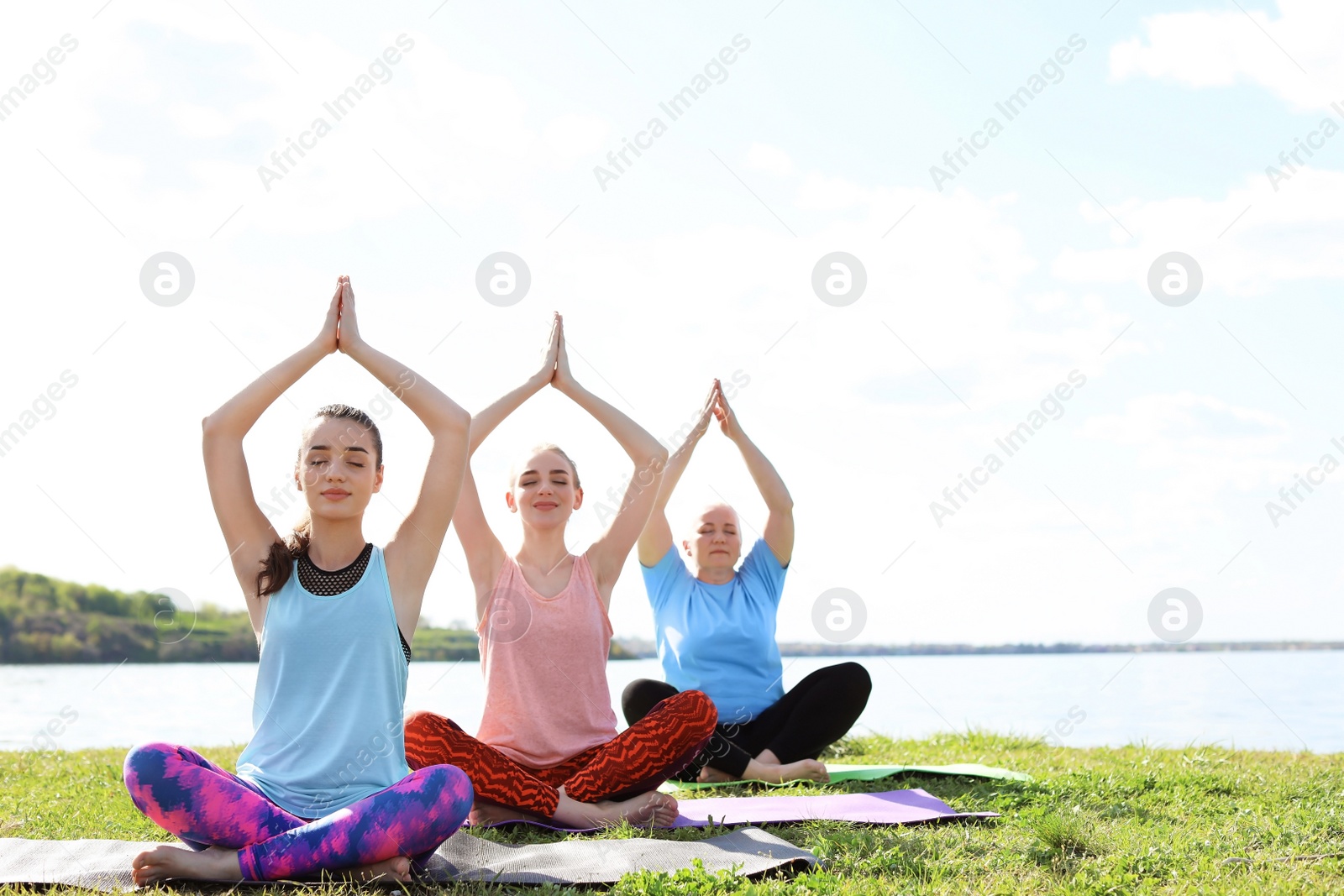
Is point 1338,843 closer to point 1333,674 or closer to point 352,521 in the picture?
point 352,521

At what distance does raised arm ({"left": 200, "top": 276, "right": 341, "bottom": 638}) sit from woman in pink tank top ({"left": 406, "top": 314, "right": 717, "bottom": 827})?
1.08 m

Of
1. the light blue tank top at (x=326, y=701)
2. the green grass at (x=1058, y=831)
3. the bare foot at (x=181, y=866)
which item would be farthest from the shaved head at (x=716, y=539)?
the bare foot at (x=181, y=866)

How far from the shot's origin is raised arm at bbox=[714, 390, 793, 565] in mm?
6301

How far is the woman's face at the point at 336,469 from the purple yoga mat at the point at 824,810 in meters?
1.64

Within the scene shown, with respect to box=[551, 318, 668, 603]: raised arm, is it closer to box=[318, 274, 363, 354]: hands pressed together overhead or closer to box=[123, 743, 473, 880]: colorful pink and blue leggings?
box=[318, 274, 363, 354]: hands pressed together overhead

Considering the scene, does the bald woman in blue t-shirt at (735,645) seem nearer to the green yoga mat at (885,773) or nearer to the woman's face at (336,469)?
the green yoga mat at (885,773)

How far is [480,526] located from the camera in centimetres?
507

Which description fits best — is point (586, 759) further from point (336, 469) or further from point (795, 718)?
point (336, 469)

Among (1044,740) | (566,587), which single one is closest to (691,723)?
(566,587)

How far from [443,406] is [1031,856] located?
9.03 ft

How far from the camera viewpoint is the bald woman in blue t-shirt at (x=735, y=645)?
230 inches

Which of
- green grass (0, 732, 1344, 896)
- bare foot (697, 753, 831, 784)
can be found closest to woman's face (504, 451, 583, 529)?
green grass (0, 732, 1344, 896)

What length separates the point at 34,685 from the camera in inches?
711

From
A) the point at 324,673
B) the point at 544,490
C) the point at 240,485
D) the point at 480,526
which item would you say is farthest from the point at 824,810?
the point at 240,485
